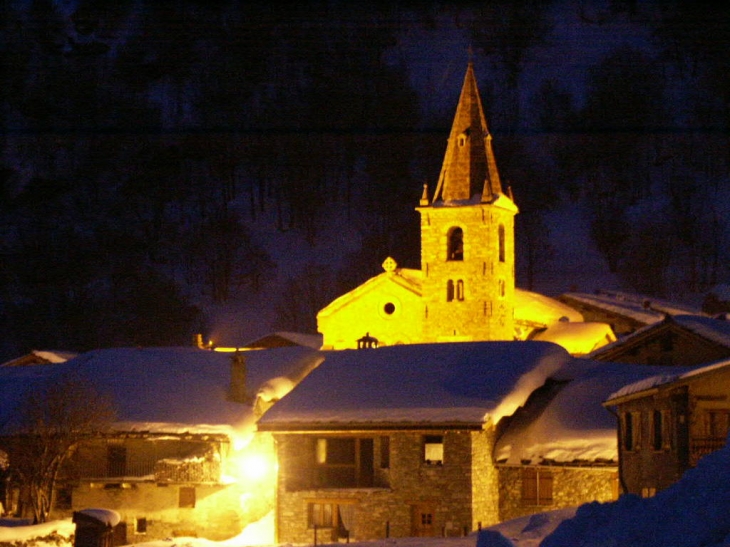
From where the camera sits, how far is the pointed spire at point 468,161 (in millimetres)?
76625

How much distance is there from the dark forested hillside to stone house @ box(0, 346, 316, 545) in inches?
1949

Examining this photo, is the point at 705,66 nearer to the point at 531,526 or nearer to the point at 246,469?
the point at 246,469

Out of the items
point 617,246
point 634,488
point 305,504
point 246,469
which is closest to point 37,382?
point 246,469

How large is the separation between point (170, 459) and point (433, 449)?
28.4 ft

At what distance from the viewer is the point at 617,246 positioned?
108750 millimetres

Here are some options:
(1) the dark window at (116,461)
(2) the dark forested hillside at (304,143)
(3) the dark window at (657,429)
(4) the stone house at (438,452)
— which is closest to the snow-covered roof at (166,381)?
(1) the dark window at (116,461)

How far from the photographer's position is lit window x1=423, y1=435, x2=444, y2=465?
138 ft

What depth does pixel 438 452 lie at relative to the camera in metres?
42.2

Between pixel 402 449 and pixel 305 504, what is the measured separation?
341 cm

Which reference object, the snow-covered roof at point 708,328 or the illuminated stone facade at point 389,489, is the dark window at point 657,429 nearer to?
the illuminated stone facade at point 389,489

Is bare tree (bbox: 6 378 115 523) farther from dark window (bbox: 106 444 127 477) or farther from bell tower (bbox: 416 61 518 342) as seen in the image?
bell tower (bbox: 416 61 518 342)

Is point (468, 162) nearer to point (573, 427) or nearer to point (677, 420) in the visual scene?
point (573, 427)

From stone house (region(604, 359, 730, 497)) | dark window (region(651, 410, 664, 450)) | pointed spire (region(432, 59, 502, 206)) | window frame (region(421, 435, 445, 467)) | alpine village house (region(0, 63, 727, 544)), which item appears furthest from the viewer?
pointed spire (region(432, 59, 502, 206))

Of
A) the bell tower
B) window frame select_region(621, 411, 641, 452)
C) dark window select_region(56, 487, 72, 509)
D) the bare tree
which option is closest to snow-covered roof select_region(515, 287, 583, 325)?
the bell tower
